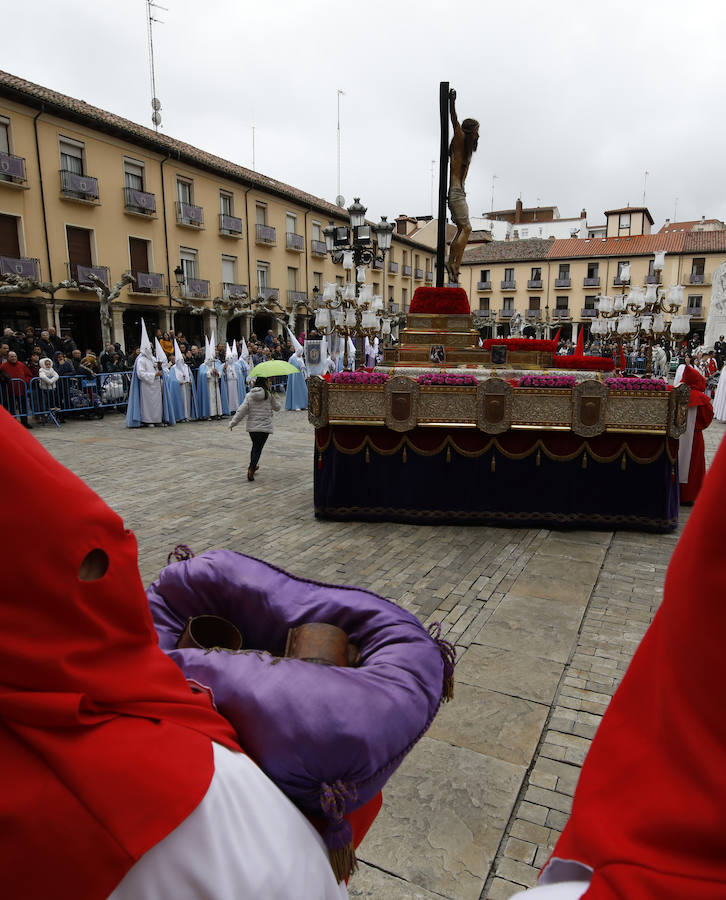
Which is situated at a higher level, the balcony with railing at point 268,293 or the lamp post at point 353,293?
the balcony with railing at point 268,293

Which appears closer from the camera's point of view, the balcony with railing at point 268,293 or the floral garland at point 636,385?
the floral garland at point 636,385

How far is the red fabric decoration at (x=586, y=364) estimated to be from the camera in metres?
7.14

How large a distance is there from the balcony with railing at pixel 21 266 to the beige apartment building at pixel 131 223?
0.04 m

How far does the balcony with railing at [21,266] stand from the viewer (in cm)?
1879

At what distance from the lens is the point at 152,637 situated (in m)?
1.23

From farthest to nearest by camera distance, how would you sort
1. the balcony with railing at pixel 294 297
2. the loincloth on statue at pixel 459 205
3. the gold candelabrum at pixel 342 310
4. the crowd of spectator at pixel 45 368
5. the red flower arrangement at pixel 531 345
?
the balcony with railing at pixel 294 297 < the crowd of spectator at pixel 45 368 < the gold candelabrum at pixel 342 310 < the loincloth on statue at pixel 459 205 < the red flower arrangement at pixel 531 345

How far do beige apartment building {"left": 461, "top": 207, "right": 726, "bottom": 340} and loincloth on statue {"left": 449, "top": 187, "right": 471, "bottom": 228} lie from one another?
3468 cm

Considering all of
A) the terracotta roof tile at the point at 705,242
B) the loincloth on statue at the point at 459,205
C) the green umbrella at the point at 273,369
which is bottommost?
the green umbrella at the point at 273,369

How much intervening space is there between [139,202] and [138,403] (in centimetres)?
1427

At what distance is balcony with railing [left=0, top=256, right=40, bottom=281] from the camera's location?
61.6 feet

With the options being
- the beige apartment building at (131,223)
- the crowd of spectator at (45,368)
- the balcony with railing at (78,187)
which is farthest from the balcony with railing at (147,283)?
the crowd of spectator at (45,368)

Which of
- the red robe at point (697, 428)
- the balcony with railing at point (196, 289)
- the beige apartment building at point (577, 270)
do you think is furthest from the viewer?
the beige apartment building at point (577, 270)

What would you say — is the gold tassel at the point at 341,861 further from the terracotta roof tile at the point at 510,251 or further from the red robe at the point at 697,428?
the terracotta roof tile at the point at 510,251

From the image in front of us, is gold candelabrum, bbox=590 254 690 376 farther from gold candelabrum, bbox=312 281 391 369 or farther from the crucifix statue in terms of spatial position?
gold candelabrum, bbox=312 281 391 369
